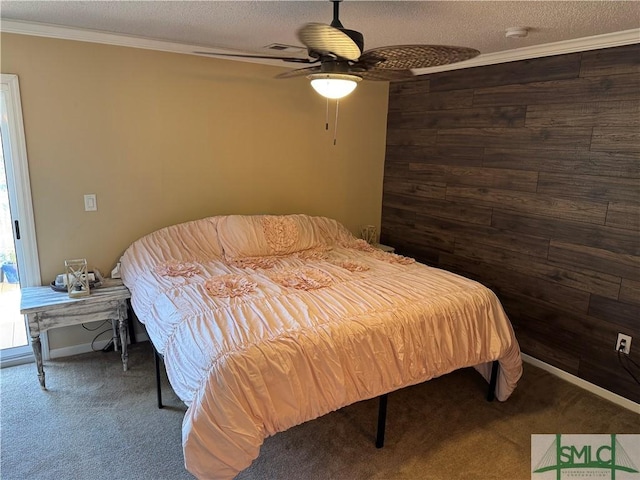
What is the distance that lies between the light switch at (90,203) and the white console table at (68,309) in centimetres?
55

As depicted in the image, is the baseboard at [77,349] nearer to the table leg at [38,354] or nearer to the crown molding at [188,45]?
the table leg at [38,354]

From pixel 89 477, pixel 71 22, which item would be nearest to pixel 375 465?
pixel 89 477

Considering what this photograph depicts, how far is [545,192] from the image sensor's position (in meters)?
3.05

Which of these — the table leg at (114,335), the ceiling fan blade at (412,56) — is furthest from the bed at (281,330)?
the ceiling fan blade at (412,56)

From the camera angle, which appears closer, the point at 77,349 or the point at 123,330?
the point at 123,330

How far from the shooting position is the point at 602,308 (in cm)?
282

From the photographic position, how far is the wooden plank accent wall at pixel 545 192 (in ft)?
8.78

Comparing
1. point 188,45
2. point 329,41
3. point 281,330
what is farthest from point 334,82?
point 188,45

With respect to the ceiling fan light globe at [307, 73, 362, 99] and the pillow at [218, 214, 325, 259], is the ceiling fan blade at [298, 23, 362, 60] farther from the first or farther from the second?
the pillow at [218, 214, 325, 259]

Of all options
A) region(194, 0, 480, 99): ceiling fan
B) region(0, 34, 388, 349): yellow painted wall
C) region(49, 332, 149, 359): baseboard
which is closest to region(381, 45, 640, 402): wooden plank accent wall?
region(0, 34, 388, 349): yellow painted wall

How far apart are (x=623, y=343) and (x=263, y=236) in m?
2.57

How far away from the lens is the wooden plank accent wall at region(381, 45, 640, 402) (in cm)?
268

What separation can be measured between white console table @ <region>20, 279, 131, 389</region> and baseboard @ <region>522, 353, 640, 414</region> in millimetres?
2992

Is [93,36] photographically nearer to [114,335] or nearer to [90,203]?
[90,203]
